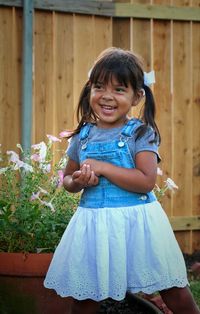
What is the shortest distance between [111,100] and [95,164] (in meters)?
0.25

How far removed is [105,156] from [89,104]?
32cm

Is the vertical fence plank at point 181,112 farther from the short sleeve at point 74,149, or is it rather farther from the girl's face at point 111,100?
the girl's face at point 111,100

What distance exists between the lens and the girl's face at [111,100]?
226 cm

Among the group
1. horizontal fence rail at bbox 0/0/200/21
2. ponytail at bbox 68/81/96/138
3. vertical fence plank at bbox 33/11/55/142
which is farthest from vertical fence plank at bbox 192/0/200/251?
ponytail at bbox 68/81/96/138

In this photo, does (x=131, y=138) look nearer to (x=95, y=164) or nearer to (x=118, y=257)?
(x=95, y=164)

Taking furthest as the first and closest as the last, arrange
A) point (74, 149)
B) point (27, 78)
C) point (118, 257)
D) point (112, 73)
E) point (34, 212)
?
1. point (27, 78)
2. point (34, 212)
3. point (74, 149)
4. point (112, 73)
5. point (118, 257)

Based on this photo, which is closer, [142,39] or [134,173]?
[134,173]

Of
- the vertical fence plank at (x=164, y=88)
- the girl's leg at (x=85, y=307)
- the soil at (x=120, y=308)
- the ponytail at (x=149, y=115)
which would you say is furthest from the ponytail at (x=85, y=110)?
the vertical fence plank at (x=164, y=88)

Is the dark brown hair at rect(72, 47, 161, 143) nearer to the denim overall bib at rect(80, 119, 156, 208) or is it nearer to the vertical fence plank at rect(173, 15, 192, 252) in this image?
the denim overall bib at rect(80, 119, 156, 208)

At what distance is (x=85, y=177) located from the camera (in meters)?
2.17

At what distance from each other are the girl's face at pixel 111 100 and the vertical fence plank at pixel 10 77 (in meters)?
2.12

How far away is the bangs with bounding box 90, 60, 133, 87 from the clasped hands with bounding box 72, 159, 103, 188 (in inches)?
12.1

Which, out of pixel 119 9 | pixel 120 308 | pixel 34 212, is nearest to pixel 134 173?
pixel 34 212

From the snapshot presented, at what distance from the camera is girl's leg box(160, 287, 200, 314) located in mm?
2217
